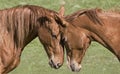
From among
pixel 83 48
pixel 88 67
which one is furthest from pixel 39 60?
pixel 83 48

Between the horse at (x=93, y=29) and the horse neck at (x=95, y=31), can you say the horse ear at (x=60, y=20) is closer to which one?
the horse at (x=93, y=29)

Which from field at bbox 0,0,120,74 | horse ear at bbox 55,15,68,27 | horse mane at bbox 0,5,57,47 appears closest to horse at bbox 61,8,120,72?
horse ear at bbox 55,15,68,27

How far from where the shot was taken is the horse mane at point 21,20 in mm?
8844

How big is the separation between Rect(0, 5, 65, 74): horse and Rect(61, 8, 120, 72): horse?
400mm

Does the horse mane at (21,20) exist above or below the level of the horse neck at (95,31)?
above

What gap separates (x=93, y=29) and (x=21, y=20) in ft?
4.33

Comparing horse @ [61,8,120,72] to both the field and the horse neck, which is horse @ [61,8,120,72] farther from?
the field

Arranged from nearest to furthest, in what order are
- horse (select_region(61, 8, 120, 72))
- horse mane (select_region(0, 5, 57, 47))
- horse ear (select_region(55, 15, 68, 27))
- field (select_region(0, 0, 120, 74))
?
horse ear (select_region(55, 15, 68, 27)), horse mane (select_region(0, 5, 57, 47)), horse (select_region(61, 8, 120, 72)), field (select_region(0, 0, 120, 74))

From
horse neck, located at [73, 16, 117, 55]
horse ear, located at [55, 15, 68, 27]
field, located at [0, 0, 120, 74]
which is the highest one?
horse ear, located at [55, 15, 68, 27]

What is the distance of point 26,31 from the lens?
889cm

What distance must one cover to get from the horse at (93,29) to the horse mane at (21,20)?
58cm

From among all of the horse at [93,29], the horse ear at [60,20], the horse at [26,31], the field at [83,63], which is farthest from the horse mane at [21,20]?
the field at [83,63]

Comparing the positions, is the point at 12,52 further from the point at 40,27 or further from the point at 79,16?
the point at 79,16

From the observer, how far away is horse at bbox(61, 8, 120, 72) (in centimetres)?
918
